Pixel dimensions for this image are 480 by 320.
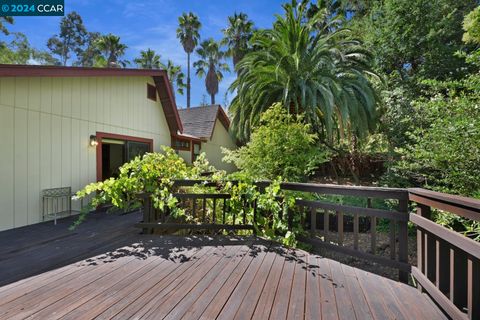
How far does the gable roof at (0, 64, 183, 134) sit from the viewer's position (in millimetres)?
4478

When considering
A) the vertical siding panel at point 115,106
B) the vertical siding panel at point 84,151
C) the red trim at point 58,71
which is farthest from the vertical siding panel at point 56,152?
the vertical siding panel at point 115,106

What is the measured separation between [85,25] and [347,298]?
35.2m

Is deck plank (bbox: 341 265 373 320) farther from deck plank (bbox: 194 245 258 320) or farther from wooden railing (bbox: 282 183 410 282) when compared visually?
deck plank (bbox: 194 245 258 320)

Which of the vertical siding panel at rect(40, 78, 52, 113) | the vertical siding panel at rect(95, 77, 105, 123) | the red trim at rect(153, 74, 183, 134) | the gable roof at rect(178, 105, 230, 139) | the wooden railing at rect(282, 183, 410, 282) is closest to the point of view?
the wooden railing at rect(282, 183, 410, 282)

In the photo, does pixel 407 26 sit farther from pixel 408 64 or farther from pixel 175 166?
pixel 175 166

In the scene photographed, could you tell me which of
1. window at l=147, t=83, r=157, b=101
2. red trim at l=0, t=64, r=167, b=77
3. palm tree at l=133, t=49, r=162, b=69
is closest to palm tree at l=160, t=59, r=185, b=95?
palm tree at l=133, t=49, r=162, b=69

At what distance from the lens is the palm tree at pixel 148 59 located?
2222 centimetres

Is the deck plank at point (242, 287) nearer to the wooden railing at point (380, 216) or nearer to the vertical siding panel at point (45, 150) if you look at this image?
the wooden railing at point (380, 216)

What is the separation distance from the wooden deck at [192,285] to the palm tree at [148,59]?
858 inches

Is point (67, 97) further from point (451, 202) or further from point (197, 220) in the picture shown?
Result: point (451, 202)

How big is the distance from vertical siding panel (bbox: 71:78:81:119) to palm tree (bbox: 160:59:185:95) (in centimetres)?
1865

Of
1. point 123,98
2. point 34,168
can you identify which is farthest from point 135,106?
point 34,168

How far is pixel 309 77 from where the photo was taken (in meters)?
7.29

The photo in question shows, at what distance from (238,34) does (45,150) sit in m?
15.7
